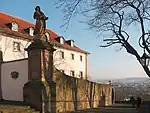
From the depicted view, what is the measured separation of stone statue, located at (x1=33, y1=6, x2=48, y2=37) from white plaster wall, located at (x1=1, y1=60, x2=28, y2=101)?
2356 millimetres

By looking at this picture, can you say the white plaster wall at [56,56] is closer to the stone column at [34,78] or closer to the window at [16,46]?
the window at [16,46]

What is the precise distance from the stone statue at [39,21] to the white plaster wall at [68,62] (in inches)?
754

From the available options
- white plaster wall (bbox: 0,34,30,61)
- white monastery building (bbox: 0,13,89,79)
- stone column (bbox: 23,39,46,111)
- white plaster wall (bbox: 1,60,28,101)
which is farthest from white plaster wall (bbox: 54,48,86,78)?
stone column (bbox: 23,39,46,111)

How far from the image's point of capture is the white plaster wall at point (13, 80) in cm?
2339

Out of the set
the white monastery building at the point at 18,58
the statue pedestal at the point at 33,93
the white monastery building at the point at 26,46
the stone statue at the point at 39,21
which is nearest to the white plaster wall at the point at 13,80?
the white monastery building at the point at 18,58

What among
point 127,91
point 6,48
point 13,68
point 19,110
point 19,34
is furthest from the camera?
point 127,91

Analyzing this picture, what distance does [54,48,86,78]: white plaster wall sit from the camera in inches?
1702

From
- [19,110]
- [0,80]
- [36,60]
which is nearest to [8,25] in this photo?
[0,80]

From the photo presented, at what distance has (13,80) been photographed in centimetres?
2402

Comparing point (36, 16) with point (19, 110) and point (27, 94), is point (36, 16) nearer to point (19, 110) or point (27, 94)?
point (27, 94)

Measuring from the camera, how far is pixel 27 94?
72.8ft

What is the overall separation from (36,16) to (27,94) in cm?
565

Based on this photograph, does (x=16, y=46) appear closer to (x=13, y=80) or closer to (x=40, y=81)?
(x=13, y=80)

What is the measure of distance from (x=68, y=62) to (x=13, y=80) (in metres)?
22.4
